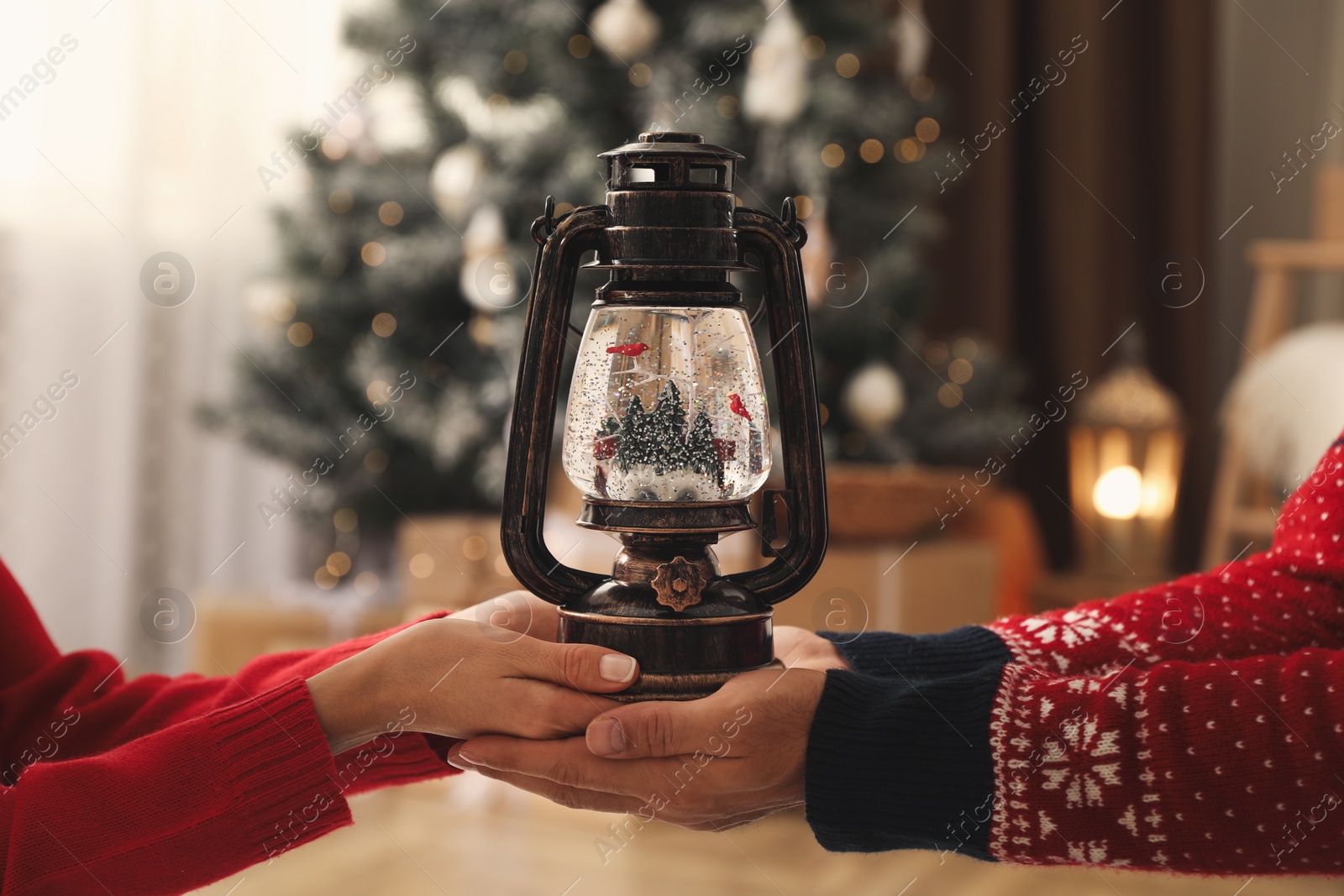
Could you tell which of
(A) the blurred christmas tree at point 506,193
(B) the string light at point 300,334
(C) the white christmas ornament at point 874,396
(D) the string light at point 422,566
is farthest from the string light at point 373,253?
(C) the white christmas ornament at point 874,396

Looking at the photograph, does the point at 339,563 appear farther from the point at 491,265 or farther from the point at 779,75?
the point at 779,75

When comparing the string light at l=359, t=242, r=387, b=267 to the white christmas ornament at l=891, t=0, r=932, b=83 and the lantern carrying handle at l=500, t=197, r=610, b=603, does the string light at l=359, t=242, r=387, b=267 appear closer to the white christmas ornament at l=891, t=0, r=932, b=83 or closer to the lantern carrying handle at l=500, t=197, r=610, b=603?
the white christmas ornament at l=891, t=0, r=932, b=83

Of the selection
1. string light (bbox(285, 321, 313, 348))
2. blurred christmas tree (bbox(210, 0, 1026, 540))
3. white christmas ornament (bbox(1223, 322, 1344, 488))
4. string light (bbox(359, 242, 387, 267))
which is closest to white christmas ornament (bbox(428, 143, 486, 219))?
blurred christmas tree (bbox(210, 0, 1026, 540))

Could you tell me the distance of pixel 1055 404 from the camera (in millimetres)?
3104

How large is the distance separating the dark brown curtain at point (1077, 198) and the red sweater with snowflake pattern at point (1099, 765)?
96.8 inches

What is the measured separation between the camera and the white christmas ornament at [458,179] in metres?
1.99

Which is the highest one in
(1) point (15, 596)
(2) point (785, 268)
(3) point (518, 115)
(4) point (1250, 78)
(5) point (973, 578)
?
(4) point (1250, 78)

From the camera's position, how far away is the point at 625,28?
1.88 metres

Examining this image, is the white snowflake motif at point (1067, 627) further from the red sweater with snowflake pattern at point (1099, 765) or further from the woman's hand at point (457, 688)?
the woman's hand at point (457, 688)

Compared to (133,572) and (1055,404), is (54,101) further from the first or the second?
(1055,404)

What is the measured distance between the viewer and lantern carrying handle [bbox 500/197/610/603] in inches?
27.6

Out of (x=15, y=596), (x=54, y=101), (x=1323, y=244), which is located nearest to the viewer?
(x=15, y=596)

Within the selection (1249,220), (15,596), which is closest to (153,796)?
(15,596)

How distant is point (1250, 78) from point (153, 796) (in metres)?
3.34
